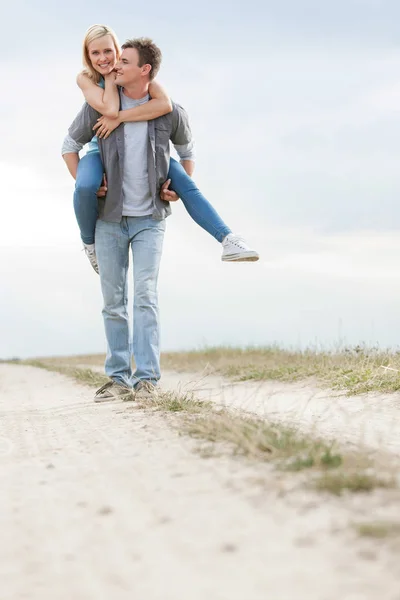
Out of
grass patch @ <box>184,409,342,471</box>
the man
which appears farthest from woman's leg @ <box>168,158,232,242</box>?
grass patch @ <box>184,409,342,471</box>

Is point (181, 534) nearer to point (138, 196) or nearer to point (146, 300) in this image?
point (146, 300)

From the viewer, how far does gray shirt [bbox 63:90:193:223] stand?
203 inches

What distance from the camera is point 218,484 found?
2242 mm

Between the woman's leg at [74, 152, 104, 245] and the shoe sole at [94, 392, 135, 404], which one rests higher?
the woman's leg at [74, 152, 104, 245]

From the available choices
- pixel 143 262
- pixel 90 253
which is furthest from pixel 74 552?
pixel 90 253

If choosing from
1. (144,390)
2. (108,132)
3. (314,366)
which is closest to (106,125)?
(108,132)

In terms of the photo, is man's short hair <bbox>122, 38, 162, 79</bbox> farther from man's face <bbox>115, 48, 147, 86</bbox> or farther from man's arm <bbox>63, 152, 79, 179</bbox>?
man's arm <bbox>63, 152, 79, 179</bbox>

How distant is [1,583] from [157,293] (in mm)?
3580

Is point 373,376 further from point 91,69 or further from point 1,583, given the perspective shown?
point 1,583

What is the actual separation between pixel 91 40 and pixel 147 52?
41cm

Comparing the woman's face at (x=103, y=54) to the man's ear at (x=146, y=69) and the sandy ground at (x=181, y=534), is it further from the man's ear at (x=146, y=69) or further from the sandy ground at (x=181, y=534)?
the sandy ground at (x=181, y=534)

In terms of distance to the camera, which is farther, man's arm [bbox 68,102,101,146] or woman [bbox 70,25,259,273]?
man's arm [bbox 68,102,101,146]

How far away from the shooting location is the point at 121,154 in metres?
5.15

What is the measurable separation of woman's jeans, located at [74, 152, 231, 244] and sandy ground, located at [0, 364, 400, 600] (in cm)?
261
